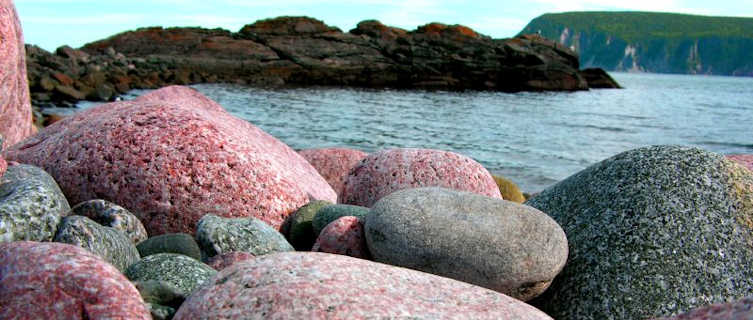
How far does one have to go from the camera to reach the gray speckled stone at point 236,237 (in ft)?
13.2

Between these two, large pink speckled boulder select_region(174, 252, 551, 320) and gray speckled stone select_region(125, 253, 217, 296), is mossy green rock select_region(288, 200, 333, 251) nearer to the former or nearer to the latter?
gray speckled stone select_region(125, 253, 217, 296)

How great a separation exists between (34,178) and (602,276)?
3541 mm

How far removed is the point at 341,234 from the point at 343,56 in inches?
2039

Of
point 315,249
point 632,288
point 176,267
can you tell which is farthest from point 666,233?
point 176,267

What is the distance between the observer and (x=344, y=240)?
4.07 metres

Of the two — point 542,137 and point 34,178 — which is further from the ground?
point 34,178

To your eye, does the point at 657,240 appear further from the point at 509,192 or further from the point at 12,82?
the point at 12,82

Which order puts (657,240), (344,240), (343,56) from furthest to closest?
(343,56)
(344,240)
(657,240)

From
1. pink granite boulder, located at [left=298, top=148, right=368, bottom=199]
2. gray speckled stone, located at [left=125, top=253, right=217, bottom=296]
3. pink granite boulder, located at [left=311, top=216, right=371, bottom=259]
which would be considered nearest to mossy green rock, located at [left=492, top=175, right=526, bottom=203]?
pink granite boulder, located at [left=298, top=148, right=368, bottom=199]

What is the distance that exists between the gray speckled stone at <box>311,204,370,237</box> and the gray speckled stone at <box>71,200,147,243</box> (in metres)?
1.20

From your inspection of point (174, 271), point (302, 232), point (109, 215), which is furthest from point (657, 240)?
point (109, 215)

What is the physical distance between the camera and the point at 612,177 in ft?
14.3

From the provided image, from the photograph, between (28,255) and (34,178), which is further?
(34,178)

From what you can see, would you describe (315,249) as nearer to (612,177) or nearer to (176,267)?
(176,267)
